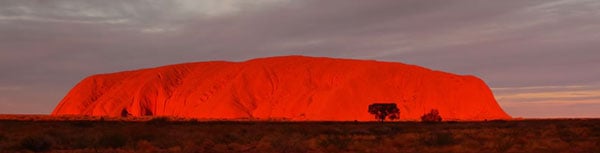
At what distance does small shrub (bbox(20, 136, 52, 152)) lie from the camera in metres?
25.7

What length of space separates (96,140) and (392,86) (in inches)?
4651

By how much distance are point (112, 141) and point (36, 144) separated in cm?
318

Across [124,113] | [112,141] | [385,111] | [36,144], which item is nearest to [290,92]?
[124,113]

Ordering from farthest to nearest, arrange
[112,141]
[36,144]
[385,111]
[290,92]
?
[290,92], [385,111], [112,141], [36,144]

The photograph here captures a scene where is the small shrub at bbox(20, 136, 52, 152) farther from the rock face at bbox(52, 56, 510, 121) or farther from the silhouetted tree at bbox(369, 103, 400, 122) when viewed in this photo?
the rock face at bbox(52, 56, 510, 121)

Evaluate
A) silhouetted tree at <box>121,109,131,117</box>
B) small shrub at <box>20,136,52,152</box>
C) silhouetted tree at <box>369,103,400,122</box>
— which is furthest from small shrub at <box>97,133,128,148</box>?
silhouetted tree at <box>121,109,131,117</box>

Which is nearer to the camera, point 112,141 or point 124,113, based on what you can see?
point 112,141

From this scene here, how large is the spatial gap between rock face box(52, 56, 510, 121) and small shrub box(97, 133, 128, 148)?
96351 millimetres

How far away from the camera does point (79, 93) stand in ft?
540

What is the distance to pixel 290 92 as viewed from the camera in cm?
14450

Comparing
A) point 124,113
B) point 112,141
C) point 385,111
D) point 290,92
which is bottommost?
point 112,141

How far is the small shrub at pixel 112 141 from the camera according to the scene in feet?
89.3

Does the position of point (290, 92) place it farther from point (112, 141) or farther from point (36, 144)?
point (36, 144)

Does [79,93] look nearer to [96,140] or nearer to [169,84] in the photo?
[169,84]
